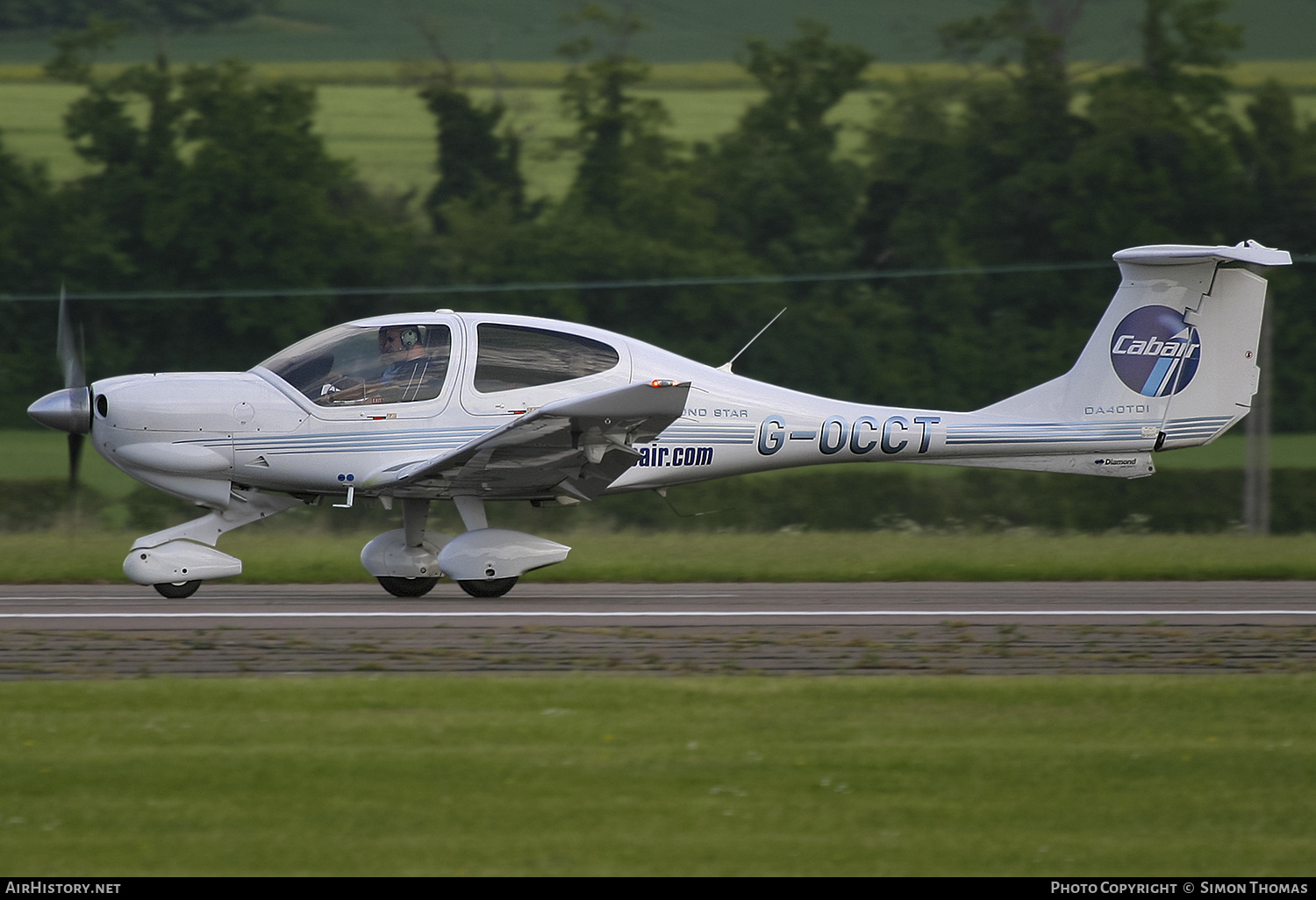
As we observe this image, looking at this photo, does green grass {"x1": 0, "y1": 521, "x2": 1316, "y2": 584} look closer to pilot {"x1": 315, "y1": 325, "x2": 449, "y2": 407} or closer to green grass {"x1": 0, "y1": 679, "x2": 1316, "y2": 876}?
pilot {"x1": 315, "y1": 325, "x2": 449, "y2": 407}

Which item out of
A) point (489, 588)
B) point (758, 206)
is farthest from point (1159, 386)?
point (758, 206)

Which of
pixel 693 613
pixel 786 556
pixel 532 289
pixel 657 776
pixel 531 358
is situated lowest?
pixel 786 556

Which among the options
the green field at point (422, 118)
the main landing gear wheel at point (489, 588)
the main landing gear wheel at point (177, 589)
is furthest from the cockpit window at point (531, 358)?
the green field at point (422, 118)

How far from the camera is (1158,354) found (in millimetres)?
12359

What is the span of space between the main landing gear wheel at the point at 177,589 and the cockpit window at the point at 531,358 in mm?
2613

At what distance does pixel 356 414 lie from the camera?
11.2m

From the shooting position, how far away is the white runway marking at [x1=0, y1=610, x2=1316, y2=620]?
1019 centimetres

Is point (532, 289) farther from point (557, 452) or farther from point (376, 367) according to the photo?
point (557, 452)

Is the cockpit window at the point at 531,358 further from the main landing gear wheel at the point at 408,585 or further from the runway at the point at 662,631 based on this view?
the runway at the point at 662,631

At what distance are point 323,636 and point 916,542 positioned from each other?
29.1ft

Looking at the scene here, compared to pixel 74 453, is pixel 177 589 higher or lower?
lower

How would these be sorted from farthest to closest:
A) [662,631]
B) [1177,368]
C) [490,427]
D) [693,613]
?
[1177,368] < [490,427] < [693,613] < [662,631]

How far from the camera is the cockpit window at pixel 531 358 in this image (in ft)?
37.2

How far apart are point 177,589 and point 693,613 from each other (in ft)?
12.9
